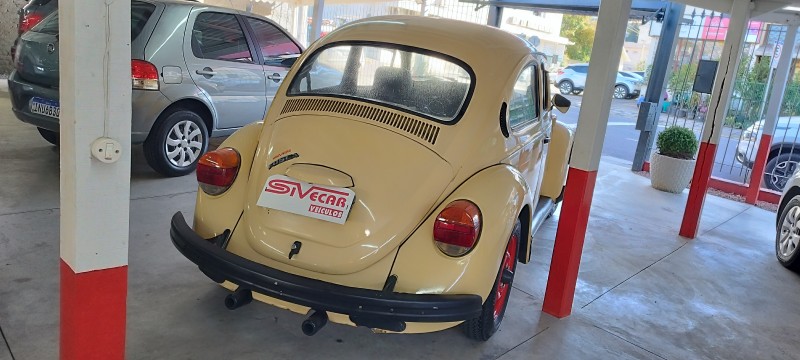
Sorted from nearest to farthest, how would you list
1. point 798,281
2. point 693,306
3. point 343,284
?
point 343,284
point 693,306
point 798,281

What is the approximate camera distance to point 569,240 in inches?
140

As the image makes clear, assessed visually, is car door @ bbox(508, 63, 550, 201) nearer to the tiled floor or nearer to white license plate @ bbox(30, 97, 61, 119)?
the tiled floor

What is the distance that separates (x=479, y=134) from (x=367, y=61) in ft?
3.07

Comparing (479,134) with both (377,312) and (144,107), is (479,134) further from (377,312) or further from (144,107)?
(144,107)

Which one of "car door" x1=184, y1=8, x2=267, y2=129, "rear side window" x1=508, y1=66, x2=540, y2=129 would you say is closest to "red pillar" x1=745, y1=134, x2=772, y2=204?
"rear side window" x1=508, y1=66, x2=540, y2=129

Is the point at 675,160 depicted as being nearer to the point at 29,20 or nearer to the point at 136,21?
the point at 136,21

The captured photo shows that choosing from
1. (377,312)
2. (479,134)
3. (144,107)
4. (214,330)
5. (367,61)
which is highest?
(367,61)

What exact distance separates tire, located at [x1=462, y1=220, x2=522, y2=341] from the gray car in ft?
11.2

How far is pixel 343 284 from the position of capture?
2650 millimetres

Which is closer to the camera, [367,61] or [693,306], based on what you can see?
[367,61]

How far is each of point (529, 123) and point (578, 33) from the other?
28.2 meters

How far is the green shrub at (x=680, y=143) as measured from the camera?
795 cm

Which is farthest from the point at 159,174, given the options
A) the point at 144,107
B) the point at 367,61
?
the point at 367,61

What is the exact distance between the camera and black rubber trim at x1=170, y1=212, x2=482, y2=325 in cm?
244
